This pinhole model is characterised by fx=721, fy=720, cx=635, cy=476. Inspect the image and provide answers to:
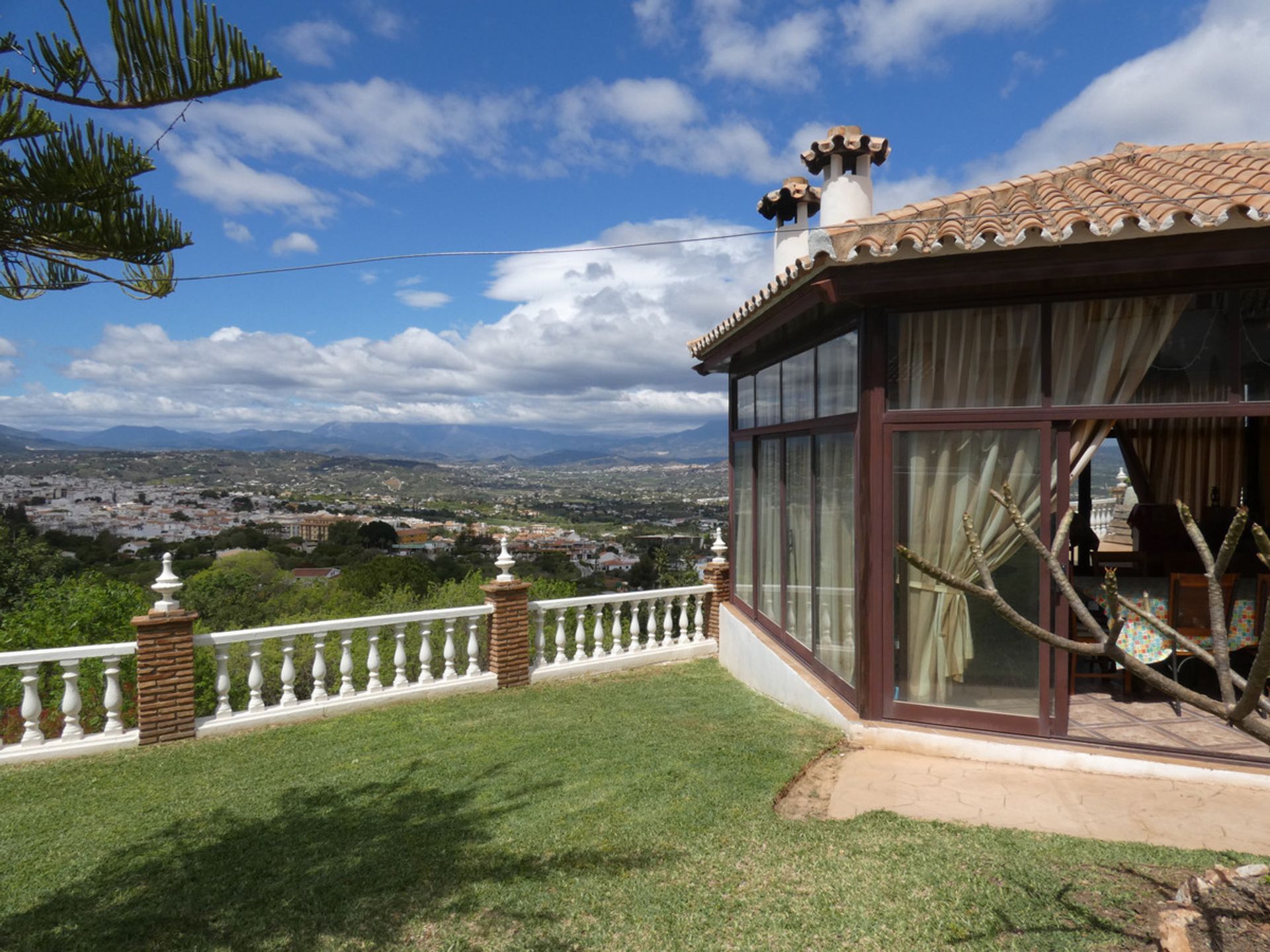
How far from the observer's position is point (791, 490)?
Result: 21.7 feet

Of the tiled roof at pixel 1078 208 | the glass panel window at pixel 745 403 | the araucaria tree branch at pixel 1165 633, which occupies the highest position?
the tiled roof at pixel 1078 208

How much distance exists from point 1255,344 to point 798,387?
9.90 ft

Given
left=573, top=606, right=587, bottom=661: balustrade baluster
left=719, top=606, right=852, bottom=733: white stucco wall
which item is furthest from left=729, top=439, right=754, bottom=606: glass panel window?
left=573, top=606, right=587, bottom=661: balustrade baluster

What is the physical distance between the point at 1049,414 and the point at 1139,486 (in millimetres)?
5466

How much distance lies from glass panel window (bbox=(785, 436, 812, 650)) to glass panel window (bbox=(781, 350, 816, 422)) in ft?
0.72

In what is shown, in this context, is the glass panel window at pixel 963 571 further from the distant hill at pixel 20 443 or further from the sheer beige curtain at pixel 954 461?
the distant hill at pixel 20 443

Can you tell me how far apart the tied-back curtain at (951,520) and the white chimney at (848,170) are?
3.42 m

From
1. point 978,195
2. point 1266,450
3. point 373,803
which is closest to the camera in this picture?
point 373,803

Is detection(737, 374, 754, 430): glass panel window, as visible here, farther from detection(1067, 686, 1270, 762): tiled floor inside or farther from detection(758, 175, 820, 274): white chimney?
detection(1067, 686, 1270, 762): tiled floor inside

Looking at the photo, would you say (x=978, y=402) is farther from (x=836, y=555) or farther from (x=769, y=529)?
(x=769, y=529)

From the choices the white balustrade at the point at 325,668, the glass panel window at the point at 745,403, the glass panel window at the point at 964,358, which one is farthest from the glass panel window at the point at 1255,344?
the white balustrade at the point at 325,668

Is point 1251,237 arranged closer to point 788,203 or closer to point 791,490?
point 791,490

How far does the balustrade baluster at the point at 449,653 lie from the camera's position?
706 centimetres

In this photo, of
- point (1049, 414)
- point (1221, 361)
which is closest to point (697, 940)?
point (1049, 414)
